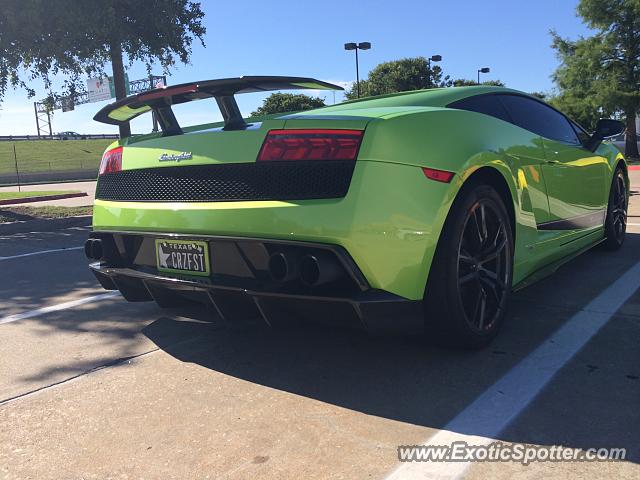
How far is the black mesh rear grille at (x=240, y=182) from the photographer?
101 inches

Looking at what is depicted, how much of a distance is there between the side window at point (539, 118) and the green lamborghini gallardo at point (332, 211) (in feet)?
0.52

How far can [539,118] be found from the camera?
4117 millimetres

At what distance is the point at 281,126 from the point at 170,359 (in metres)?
1.43

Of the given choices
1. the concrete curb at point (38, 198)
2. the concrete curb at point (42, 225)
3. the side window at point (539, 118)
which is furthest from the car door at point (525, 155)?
the concrete curb at point (38, 198)

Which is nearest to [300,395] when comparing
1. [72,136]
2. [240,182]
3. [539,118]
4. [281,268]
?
[281,268]

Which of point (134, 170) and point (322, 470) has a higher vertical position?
point (134, 170)

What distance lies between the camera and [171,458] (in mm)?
2168

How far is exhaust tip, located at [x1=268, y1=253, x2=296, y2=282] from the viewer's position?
8.41 feet

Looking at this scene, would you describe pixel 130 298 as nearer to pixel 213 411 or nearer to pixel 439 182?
pixel 213 411

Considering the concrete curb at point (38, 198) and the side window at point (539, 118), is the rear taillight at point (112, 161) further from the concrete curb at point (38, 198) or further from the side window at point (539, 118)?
the concrete curb at point (38, 198)

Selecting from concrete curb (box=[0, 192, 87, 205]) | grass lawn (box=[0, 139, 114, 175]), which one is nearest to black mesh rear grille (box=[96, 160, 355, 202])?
concrete curb (box=[0, 192, 87, 205])

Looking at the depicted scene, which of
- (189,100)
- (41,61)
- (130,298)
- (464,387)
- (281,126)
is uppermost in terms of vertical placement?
(41,61)

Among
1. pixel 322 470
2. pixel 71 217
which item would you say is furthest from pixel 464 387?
pixel 71 217

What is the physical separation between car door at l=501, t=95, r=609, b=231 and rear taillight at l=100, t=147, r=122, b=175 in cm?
245
